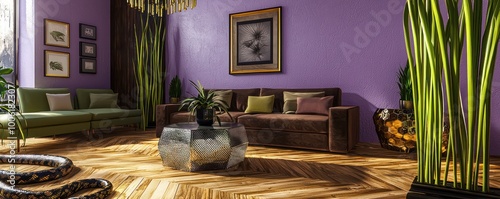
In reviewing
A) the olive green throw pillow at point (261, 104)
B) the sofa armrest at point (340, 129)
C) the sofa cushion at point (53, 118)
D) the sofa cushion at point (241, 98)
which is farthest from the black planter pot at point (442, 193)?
the sofa cushion at point (53, 118)

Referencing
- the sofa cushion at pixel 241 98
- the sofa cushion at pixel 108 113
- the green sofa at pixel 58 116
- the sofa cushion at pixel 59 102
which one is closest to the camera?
the green sofa at pixel 58 116

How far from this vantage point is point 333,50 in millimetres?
4648

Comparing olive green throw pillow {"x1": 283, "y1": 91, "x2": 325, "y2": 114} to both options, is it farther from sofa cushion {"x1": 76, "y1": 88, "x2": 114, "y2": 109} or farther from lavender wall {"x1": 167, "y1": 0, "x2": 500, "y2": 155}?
sofa cushion {"x1": 76, "y1": 88, "x2": 114, "y2": 109}

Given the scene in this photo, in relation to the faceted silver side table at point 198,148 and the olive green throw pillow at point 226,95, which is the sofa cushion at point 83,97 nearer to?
the olive green throw pillow at point 226,95

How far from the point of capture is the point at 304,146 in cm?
390

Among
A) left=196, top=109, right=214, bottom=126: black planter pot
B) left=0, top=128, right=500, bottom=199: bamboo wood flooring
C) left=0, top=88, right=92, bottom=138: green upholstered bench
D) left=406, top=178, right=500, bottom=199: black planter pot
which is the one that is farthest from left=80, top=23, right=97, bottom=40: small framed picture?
left=406, top=178, right=500, bottom=199: black planter pot

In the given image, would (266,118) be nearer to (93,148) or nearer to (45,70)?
(93,148)

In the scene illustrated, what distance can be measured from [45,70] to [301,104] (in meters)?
4.20

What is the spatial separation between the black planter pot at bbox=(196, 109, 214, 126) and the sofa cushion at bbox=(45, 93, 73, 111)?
117 inches

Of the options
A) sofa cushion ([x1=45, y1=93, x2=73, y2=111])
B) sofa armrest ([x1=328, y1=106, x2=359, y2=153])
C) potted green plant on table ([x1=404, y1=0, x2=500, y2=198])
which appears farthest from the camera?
sofa cushion ([x1=45, y1=93, x2=73, y2=111])

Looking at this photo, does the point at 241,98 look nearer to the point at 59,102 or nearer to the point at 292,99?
the point at 292,99

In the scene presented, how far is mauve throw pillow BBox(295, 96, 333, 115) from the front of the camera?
4.21m

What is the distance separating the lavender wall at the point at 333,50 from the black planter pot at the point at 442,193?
11.6 ft

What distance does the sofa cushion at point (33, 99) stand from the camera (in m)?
4.63
